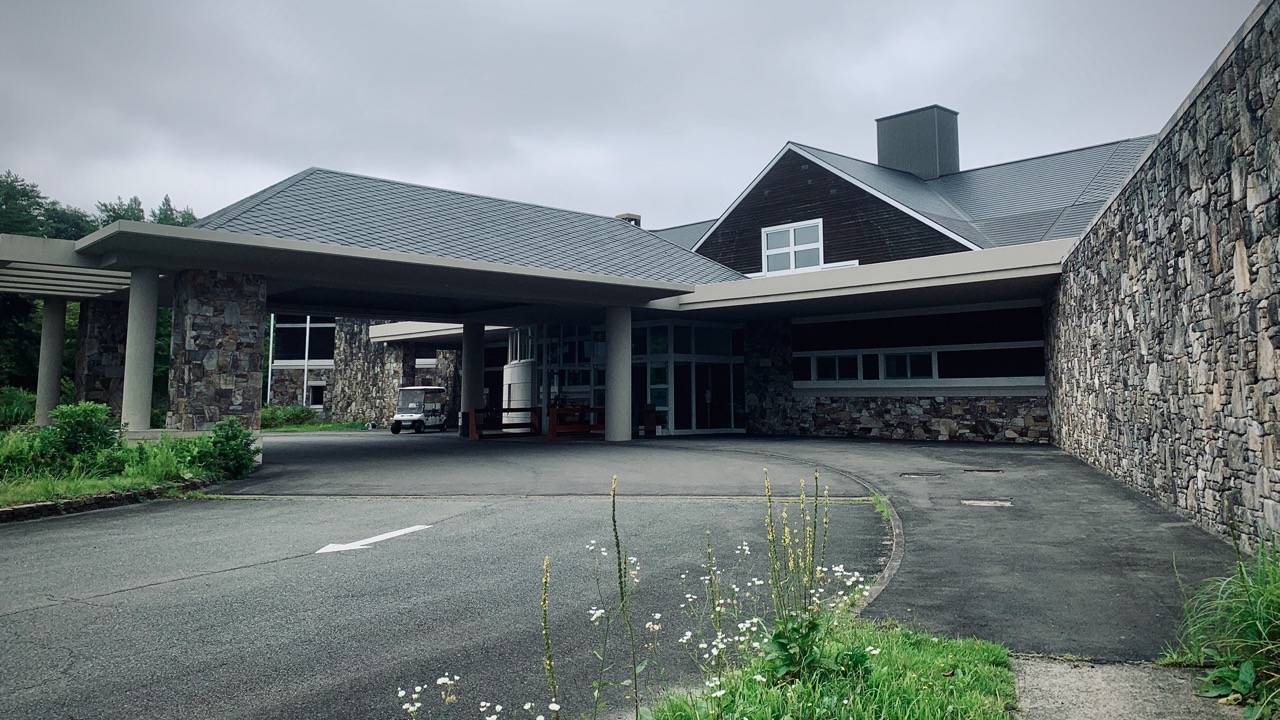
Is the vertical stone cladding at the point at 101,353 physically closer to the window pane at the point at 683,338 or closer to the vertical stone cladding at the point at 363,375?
the vertical stone cladding at the point at 363,375

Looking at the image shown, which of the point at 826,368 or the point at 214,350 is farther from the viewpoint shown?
the point at 826,368

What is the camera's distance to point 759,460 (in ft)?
53.0

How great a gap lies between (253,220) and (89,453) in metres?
5.11

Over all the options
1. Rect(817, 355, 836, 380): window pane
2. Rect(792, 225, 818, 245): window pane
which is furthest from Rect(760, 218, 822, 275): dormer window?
Rect(817, 355, 836, 380): window pane

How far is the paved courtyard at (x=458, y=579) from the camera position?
14.0ft

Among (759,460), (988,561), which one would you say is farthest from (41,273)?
(988,561)

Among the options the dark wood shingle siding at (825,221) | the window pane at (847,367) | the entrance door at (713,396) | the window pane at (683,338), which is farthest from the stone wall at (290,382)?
the window pane at (847,367)

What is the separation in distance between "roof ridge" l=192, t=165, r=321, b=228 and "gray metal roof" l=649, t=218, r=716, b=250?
666 inches

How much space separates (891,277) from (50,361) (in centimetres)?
2143

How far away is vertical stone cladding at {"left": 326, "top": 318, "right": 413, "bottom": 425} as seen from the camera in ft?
125

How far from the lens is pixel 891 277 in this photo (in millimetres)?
18125

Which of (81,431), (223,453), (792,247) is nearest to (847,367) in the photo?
(792,247)

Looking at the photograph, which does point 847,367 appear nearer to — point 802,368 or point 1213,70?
point 802,368

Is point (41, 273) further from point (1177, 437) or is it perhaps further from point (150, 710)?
point (1177, 437)
